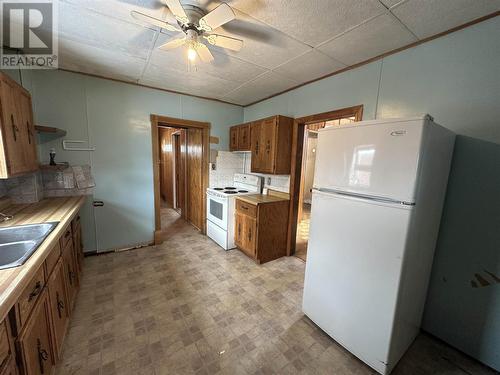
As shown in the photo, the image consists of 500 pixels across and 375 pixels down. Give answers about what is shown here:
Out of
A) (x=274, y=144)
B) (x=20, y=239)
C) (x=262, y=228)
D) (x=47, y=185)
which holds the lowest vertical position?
(x=262, y=228)

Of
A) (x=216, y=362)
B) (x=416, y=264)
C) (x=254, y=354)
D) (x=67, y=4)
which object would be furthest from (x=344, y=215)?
(x=67, y=4)

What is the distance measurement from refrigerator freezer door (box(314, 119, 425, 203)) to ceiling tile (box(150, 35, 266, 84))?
1.30 metres

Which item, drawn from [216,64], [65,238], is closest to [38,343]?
[65,238]

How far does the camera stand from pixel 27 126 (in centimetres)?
189

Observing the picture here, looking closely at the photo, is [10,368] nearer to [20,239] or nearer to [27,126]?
[20,239]

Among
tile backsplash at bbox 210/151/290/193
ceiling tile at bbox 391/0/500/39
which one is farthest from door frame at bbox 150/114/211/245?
ceiling tile at bbox 391/0/500/39

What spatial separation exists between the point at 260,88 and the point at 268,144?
2.76 feet

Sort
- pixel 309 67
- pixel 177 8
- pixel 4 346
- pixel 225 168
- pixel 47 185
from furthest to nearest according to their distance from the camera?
pixel 225 168, pixel 47 185, pixel 309 67, pixel 177 8, pixel 4 346

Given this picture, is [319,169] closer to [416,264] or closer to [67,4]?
[416,264]

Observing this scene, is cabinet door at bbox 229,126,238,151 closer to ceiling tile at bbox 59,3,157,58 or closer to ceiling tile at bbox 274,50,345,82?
ceiling tile at bbox 274,50,345,82

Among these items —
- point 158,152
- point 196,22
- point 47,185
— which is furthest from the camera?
point 158,152

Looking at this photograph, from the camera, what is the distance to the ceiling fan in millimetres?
1247

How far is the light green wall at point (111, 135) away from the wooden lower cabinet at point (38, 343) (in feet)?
6.38

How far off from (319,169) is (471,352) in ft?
5.89
